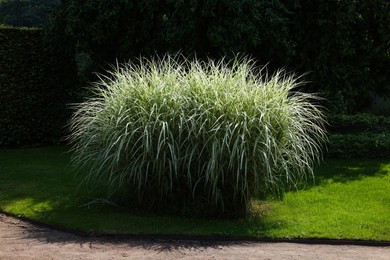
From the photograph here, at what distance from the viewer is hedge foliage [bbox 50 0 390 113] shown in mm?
11023

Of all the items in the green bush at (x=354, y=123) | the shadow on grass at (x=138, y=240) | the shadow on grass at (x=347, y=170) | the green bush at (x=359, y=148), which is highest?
the green bush at (x=354, y=123)

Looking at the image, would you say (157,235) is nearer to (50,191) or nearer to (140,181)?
(140,181)

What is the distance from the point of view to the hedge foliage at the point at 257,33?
11.0 meters

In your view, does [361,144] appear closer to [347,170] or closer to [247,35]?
[347,170]

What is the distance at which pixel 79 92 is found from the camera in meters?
12.8

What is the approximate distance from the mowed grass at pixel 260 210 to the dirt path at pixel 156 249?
0.72 feet

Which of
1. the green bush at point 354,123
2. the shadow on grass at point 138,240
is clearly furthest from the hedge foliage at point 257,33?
the shadow on grass at point 138,240

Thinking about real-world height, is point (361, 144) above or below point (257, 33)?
below

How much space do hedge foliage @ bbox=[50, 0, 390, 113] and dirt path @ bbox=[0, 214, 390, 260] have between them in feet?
19.6

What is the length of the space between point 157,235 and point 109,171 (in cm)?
115

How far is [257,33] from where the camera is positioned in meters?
10.9

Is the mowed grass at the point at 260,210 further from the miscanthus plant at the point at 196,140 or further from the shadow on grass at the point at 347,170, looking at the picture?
the miscanthus plant at the point at 196,140

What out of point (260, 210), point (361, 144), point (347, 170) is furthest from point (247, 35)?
point (260, 210)

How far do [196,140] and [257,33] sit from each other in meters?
5.35
